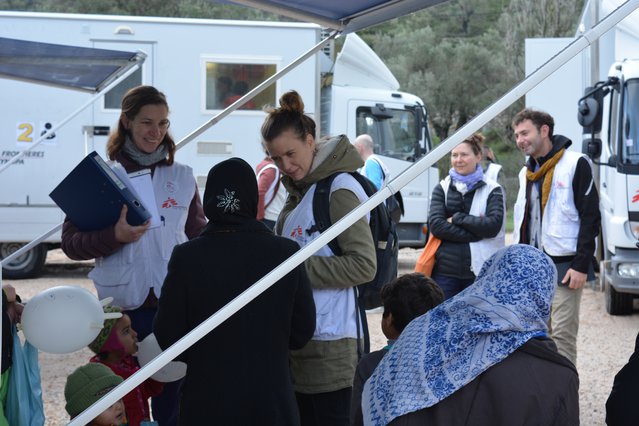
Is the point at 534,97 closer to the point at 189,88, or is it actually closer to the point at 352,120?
the point at 352,120

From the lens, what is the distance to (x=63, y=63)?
15.3ft

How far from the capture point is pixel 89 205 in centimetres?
390

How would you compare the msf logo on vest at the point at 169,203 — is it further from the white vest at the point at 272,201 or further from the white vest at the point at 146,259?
the white vest at the point at 272,201

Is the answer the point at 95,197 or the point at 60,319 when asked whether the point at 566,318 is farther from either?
the point at 60,319

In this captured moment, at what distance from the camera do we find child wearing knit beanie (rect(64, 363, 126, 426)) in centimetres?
339

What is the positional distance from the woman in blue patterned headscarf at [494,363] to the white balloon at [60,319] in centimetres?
127

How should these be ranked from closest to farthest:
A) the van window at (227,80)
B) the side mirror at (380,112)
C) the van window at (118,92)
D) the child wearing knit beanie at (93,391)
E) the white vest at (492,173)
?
the child wearing knit beanie at (93,391), the white vest at (492,173), the van window at (118,92), the van window at (227,80), the side mirror at (380,112)

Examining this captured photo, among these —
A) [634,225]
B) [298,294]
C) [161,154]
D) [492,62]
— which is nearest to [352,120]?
[634,225]

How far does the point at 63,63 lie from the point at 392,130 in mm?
9405

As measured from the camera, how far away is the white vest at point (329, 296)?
357cm

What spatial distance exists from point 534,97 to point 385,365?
1090 centimetres

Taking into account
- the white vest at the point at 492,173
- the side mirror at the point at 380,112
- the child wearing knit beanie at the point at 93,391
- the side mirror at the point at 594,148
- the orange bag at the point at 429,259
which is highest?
the side mirror at the point at 380,112

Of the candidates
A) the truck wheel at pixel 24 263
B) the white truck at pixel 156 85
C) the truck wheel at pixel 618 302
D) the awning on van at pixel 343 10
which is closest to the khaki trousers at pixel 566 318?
the awning on van at pixel 343 10

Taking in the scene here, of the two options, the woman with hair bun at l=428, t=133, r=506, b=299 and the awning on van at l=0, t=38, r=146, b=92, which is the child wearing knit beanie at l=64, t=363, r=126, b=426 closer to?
the awning on van at l=0, t=38, r=146, b=92
